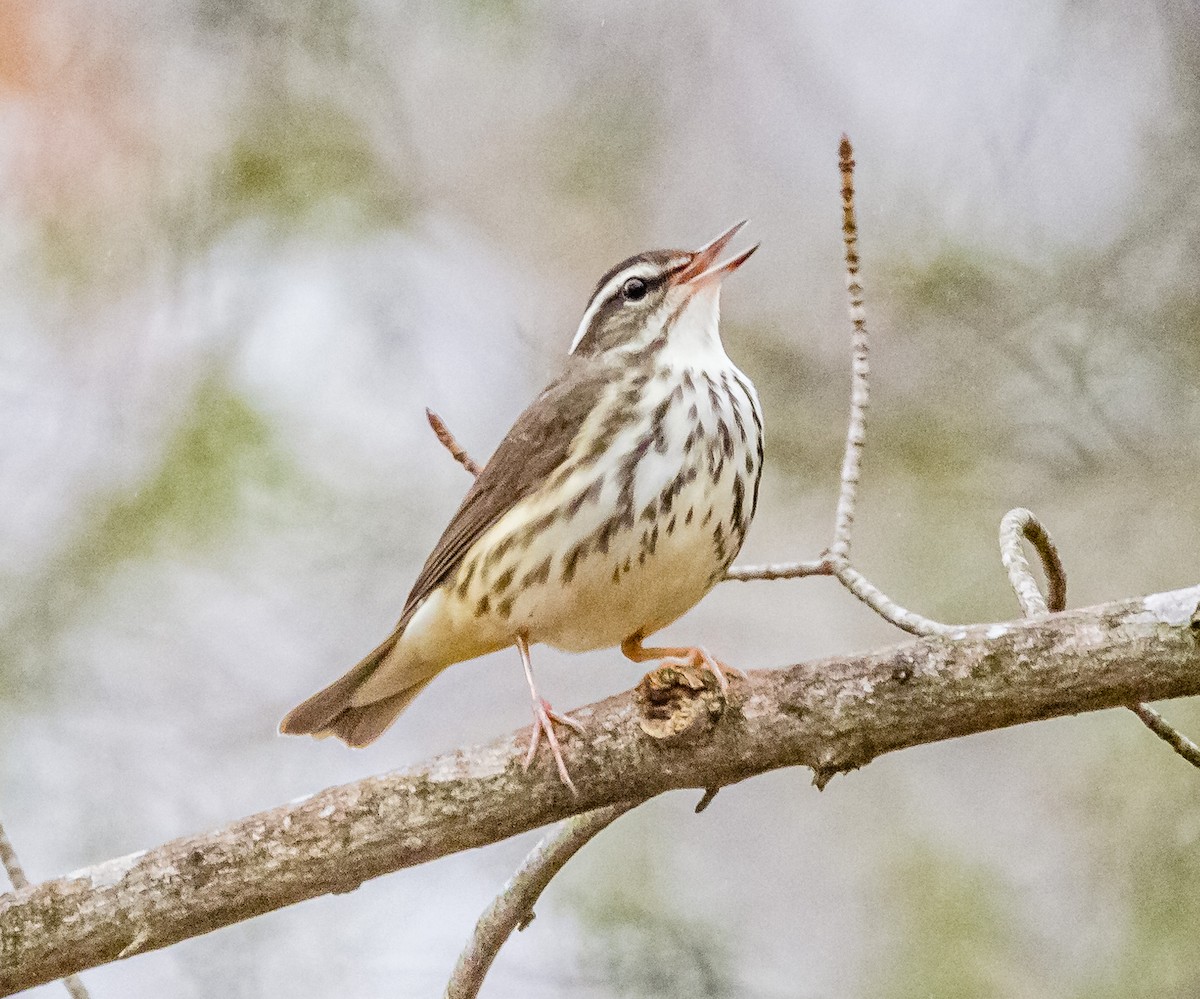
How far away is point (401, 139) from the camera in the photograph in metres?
3.76

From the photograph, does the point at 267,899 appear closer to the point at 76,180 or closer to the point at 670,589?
the point at 670,589

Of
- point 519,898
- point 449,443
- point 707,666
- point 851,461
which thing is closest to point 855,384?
point 851,461

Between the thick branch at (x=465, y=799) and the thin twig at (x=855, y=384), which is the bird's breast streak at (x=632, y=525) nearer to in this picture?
the thin twig at (x=855, y=384)

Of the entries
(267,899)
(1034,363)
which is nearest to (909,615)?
(267,899)

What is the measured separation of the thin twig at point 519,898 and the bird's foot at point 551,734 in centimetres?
29

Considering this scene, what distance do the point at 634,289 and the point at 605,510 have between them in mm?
614

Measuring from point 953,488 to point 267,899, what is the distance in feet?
6.29

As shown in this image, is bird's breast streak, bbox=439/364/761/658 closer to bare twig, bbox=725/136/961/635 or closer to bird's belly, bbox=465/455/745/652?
bird's belly, bbox=465/455/745/652

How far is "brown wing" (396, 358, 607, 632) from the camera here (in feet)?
8.91

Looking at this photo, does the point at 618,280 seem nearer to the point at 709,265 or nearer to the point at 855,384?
the point at 709,265

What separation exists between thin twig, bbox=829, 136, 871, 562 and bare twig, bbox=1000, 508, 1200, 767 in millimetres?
302

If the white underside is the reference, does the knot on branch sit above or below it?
below

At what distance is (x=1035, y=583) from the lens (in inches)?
102

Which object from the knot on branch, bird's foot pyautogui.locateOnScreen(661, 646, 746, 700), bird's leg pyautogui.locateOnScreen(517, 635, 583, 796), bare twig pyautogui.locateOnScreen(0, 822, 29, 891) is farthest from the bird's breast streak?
bare twig pyautogui.locateOnScreen(0, 822, 29, 891)
